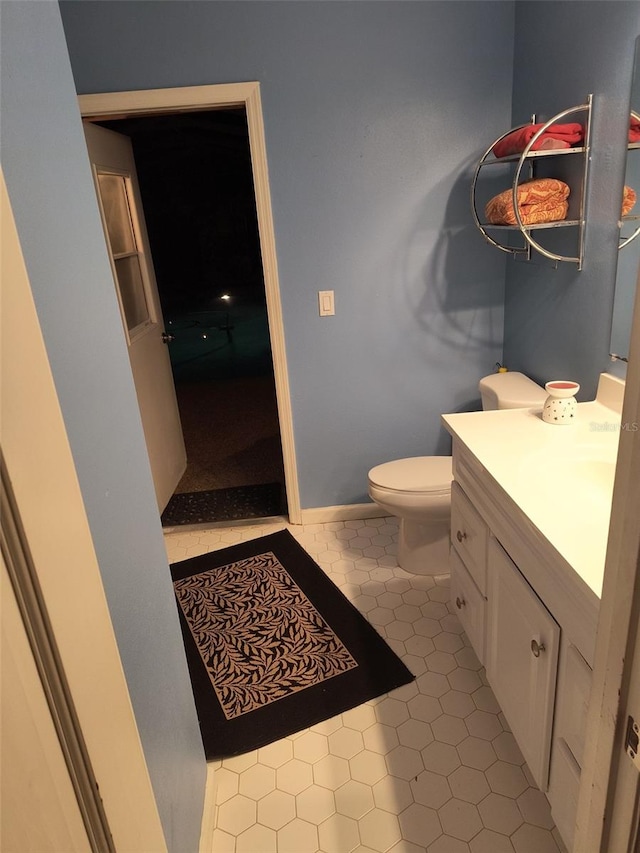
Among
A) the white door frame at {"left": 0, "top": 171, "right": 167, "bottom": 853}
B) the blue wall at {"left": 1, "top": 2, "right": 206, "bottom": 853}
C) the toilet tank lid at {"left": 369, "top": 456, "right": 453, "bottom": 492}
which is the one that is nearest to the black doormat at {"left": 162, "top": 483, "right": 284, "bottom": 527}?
the toilet tank lid at {"left": 369, "top": 456, "right": 453, "bottom": 492}

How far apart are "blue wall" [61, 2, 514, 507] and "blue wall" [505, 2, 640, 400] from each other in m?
0.19

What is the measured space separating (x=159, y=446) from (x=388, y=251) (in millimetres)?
1577

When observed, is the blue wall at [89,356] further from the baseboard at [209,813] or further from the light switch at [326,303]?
the light switch at [326,303]

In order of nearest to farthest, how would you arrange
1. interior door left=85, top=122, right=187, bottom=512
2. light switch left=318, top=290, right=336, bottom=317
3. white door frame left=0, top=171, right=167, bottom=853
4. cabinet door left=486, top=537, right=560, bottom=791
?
white door frame left=0, top=171, right=167, bottom=853 → cabinet door left=486, top=537, right=560, bottom=791 → light switch left=318, top=290, right=336, bottom=317 → interior door left=85, top=122, right=187, bottom=512

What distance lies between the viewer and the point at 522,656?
1.37 metres

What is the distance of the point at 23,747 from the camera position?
50 centimetres

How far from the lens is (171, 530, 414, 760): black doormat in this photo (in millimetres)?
1799

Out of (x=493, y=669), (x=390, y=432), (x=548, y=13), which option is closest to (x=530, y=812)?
(x=493, y=669)

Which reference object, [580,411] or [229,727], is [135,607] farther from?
[580,411]

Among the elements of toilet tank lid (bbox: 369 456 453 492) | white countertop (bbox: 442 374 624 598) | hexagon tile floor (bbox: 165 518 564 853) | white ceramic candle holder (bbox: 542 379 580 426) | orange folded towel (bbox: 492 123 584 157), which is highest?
orange folded towel (bbox: 492 123 584 157)

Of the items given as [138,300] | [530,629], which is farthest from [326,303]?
[530,629]

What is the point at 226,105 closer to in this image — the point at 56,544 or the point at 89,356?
the point at 89,356

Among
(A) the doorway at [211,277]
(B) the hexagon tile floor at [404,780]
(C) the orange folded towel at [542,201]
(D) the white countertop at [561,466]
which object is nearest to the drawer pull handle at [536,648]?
(D) the white countertop at [561,466]

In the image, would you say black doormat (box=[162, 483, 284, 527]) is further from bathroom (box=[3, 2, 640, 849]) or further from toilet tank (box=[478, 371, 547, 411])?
toilet tank (box=[478, 371, 547, 411])
